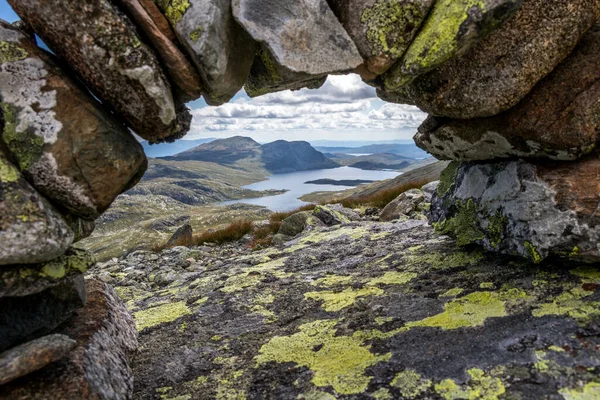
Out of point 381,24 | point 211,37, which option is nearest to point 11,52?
point 211,37

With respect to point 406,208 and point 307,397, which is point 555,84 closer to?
point 307,397

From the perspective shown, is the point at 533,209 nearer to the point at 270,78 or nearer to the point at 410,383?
the point at 410,383

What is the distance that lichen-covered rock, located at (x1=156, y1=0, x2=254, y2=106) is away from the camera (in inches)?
194

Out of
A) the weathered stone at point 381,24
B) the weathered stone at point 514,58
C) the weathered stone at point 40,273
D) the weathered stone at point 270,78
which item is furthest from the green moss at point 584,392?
the weathered stone at point 40,273

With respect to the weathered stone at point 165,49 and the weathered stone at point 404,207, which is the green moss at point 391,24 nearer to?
the weathered stone at point 165,49

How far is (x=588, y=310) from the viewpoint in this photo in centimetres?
490

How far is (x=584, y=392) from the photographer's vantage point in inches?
146

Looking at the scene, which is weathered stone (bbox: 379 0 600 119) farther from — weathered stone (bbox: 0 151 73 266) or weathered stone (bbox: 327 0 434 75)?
weathered stone (bbox: 0 151 73 266)

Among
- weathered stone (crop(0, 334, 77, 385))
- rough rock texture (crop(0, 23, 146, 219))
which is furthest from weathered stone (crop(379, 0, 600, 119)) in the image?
weathered stone (crop(0, 334, 77, 385))

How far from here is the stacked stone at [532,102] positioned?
5.38m

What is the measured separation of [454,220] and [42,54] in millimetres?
7544

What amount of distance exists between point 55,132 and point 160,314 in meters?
4.87

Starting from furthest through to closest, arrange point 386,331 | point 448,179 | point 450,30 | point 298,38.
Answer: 1. point 448,179
2. point 386,331
3. point 298,38
4. point 450,30

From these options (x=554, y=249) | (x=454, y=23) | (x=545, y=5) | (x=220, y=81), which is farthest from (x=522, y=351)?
(x=220, y=81)
